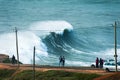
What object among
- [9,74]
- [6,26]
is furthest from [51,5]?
[9,74]

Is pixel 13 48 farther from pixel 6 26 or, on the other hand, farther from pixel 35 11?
pixel 35 11

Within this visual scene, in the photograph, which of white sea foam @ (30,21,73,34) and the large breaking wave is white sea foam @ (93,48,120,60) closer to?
the large breaking wave

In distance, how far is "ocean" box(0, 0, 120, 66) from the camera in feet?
296

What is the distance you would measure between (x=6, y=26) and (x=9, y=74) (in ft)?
221

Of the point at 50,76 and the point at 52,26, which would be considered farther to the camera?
the point at 52,26

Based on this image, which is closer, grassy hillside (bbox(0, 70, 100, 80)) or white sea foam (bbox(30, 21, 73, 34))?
grassy hillside (bbox(0, 70, 100, 80))

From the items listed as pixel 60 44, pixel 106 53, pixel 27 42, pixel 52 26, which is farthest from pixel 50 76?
pixel 52 26

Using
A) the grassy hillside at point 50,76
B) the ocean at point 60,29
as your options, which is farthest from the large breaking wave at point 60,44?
the grassy hillside at point 50,76

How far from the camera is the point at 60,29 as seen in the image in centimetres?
11200

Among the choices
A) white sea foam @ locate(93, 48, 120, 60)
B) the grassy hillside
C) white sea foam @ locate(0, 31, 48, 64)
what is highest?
white sea foam @ locate(0, 31, 48, 64)

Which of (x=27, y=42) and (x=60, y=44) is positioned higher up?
(x=27, y=42)

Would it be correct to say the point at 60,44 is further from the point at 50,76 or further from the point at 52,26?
the point at 50,76

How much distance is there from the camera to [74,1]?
159 metres

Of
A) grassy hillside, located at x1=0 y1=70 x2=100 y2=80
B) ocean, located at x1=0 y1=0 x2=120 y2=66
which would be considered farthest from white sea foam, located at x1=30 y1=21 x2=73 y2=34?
grassy hillside, located at x1=0 y1=70 x2=100 y2=80
